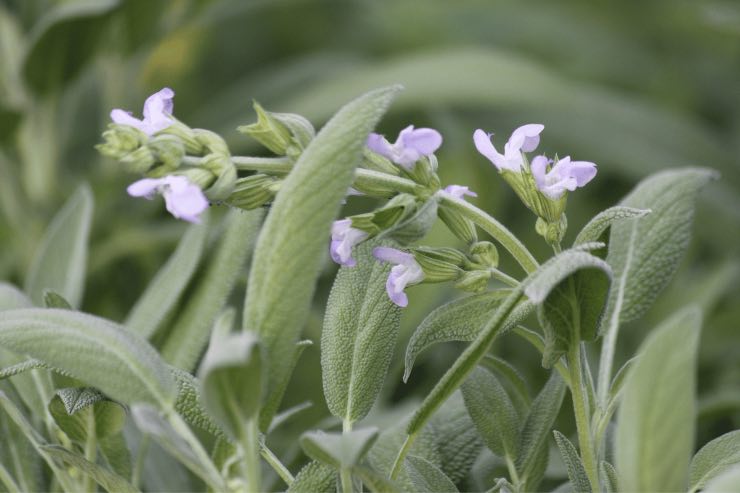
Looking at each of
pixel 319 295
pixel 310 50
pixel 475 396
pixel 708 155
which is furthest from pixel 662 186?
pixel 310 50

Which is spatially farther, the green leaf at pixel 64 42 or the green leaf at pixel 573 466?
the green leaf at pixel 64 42

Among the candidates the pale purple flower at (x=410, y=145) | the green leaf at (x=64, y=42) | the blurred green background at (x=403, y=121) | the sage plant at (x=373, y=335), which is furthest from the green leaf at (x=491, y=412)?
the green leaf at (x=64, y=42)

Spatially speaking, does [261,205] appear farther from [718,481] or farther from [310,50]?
[310,50]

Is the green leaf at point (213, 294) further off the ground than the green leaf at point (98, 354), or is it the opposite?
the green leaf at point (98, 354)

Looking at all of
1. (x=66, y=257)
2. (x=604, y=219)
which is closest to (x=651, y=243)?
(x=604, y=219)

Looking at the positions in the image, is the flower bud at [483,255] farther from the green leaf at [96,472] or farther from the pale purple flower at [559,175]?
the green leaf at [96,472]

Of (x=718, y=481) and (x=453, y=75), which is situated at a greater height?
(x=718, y=481)

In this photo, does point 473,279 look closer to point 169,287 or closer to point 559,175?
point 559,175
